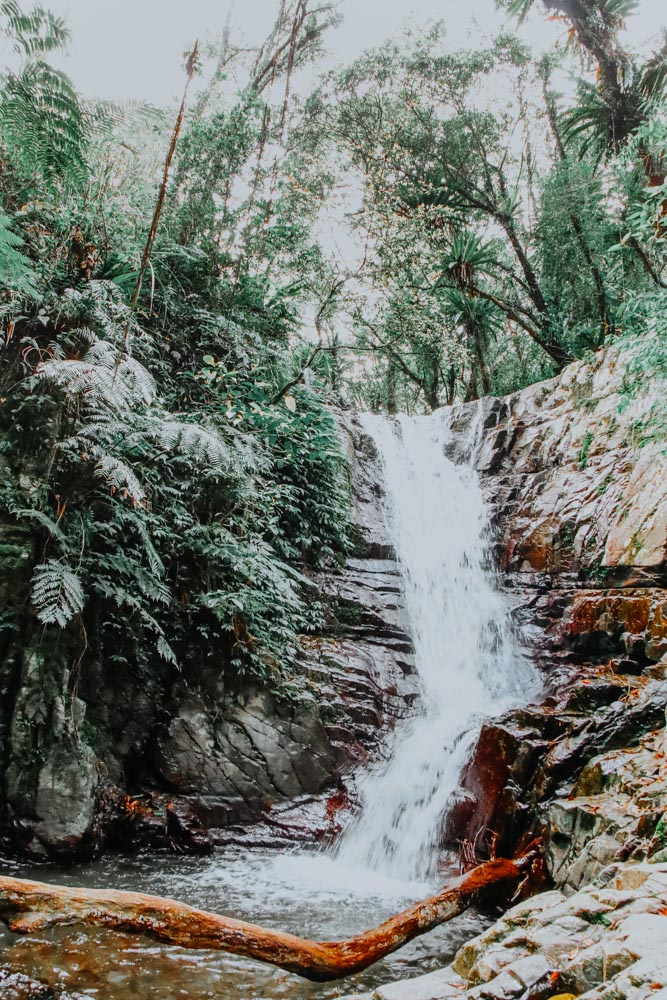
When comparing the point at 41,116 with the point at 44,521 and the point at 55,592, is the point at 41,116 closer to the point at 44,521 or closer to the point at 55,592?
the point at 44,521

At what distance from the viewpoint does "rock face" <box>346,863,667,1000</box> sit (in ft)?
5.27

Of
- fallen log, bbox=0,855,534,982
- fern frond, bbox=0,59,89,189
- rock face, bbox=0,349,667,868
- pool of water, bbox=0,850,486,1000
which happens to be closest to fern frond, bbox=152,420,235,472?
rock face, bbox=0,349,667,868

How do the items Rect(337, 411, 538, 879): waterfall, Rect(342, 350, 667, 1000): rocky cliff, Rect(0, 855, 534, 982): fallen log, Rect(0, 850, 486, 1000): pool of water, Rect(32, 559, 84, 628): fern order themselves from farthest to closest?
1. Rect(337, 411, 538, 879): waterfall
2. Rect(32, 559, 84, 628): fern
3. Rect(0, 850, 486, 1000): pool of water
4. Rect(0, 855, 534, 982): fallen log
5. Rect(342, 350, 667, 1000): rocky cliff

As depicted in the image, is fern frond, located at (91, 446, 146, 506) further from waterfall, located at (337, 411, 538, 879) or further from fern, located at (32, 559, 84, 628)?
waterfall, located at (337, 411, 538, 879)

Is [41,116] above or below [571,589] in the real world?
above

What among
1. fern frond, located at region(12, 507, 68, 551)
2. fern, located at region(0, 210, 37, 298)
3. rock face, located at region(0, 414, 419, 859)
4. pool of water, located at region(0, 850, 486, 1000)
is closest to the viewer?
pool of water, located at region(0, 850, 486, 1000)

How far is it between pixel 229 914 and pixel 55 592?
261 centimetres

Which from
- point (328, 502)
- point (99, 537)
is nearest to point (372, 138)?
point (328, 502)

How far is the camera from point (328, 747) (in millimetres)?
6258

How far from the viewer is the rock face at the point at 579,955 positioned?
5.27 feet

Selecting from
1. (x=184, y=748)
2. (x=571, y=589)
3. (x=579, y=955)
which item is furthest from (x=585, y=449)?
(x=579, y=955)

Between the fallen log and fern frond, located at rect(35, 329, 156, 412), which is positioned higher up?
fern frond, located at rect(35, 329, 156, 412)

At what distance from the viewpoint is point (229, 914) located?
3.86 meters

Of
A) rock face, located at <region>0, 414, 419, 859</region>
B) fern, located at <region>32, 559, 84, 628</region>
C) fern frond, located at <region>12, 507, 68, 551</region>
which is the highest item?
fern frond, located at <region>12, 507, 68, 551</region>
